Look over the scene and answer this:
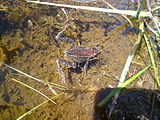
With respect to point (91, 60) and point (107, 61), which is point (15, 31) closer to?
point (91, 60)

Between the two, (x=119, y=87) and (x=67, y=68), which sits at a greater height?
(x=67, y=68)

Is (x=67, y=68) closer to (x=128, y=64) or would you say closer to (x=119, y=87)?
(x=119, y=87)

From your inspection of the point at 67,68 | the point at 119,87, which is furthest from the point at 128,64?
the point at 67,68

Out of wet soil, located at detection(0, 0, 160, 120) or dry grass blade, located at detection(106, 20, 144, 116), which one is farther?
dry grass blade, located at detection(106, 20, 144, 116)

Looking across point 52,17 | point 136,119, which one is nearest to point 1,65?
point 52,17

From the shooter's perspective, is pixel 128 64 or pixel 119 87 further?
pixel 128 64

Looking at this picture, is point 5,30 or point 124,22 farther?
point 124,22

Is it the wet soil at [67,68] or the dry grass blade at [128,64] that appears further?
the dry grass blade at [128,64]

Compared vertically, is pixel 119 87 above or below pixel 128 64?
below
